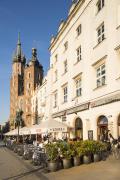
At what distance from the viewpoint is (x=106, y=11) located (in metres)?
25.5

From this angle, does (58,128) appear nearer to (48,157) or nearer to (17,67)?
(48,157)

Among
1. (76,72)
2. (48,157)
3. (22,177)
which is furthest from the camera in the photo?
(76,72)

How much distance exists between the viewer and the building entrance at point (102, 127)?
2518 centimetres

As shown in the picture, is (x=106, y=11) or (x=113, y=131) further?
(x=106, y=11)

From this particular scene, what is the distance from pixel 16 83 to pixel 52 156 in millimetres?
121166

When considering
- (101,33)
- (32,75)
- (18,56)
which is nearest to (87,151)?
(101,33)

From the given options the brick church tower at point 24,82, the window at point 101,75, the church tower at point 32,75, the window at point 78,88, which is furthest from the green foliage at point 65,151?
the church tower at point 32,75

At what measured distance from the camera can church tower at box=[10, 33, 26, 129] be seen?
13350 centimetres

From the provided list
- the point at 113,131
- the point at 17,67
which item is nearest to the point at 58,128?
the point at 113,131

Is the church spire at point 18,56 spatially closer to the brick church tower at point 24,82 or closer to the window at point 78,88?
the brick church tower at point 24,82

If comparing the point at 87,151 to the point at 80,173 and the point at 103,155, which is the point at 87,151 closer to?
the point at 103,155

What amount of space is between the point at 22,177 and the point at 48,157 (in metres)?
2.44

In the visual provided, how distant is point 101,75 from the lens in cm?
2594

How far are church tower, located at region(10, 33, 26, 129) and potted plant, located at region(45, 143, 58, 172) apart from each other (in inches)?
4290
